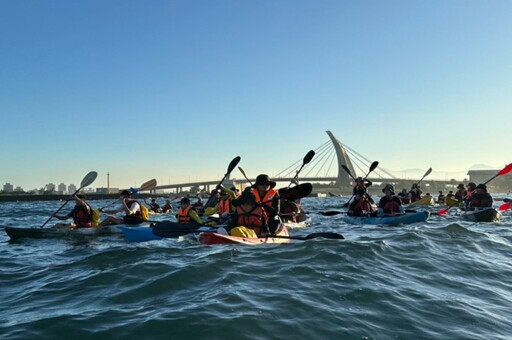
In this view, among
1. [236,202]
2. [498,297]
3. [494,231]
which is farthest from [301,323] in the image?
[494,231]

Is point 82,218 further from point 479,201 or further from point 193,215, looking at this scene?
point 479,201

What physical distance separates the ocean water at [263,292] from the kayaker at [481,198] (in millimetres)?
9487

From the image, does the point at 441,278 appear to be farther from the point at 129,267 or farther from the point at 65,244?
the point at 65,244

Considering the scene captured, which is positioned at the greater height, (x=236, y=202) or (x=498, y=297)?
(x=236, y=202)

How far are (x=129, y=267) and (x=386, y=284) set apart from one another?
436cm

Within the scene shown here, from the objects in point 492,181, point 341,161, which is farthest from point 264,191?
point 492,181

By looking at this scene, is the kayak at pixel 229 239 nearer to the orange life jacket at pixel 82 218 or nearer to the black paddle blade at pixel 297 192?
the black paddle blade at pixel 297 192

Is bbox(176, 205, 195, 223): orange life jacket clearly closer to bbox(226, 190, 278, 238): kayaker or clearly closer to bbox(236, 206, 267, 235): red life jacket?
bbox(226, 190, 278, 238): kayaker

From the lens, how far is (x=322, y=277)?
6582mm

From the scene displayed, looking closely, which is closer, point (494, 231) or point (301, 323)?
point (301, 323)

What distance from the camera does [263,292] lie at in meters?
5.67

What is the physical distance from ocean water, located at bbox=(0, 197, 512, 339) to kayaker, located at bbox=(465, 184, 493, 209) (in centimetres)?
949

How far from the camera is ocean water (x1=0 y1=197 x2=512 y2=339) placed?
14.4 ft

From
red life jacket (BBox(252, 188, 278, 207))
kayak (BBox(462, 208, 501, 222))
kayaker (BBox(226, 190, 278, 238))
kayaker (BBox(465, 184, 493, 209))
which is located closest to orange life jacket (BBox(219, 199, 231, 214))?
red life jacket (BBox(252, 188, 278, 207))
